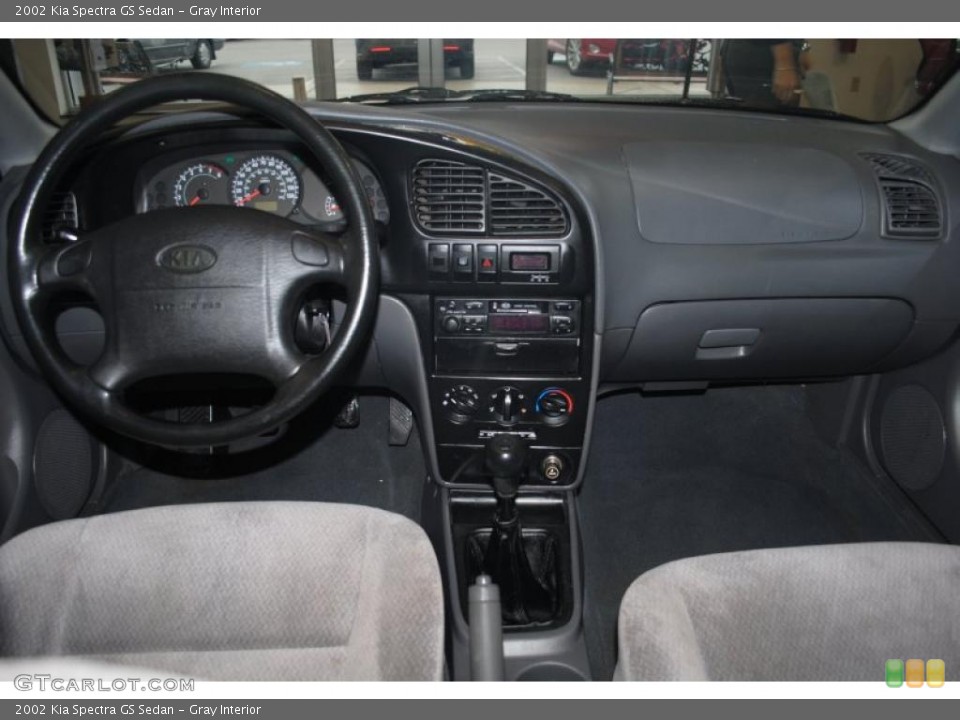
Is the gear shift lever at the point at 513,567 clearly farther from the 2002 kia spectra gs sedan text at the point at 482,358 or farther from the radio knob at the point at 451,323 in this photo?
the radio knob at the point at 451,323

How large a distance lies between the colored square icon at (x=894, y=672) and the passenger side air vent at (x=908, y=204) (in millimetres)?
1094

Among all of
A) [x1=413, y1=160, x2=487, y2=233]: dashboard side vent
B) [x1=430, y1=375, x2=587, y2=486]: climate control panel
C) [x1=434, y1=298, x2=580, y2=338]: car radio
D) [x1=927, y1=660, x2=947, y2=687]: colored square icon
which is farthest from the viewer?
[x1=430, y1=375, x2=587, y2=486]: climate control panel

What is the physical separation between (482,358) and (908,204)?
3.70 ft

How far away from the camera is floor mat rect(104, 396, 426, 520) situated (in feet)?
7.98


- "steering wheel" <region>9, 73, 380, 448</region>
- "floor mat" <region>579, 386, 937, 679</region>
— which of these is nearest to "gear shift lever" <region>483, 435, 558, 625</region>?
"floor mat" <region>579, 386, 937, 679</region>

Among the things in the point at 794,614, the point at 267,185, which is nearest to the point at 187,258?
the point at 267,185

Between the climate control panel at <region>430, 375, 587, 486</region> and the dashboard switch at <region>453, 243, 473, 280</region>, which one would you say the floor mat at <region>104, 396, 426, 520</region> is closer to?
the climate control panel at <region>430, 375, 587, 486</region>

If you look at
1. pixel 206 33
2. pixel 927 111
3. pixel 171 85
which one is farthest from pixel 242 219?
pixel 927 111

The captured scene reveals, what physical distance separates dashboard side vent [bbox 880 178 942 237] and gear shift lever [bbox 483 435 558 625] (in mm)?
1076

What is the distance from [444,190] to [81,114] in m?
0.70

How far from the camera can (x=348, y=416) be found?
248cm

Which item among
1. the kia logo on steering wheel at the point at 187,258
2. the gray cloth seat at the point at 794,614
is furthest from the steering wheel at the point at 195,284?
the gray cloth seat at the point at 794,614

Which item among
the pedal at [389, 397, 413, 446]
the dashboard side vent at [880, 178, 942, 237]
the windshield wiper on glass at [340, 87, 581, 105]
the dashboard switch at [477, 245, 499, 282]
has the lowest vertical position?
the pedal at [389, 397, 413, 446]

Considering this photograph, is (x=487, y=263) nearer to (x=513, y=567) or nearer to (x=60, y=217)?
(x=513, y=567)
